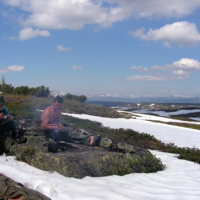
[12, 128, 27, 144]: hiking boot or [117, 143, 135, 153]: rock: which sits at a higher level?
[12, 128, 27, 144]: hiking boot

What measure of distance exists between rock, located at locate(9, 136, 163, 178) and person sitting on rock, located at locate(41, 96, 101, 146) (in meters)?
0.73

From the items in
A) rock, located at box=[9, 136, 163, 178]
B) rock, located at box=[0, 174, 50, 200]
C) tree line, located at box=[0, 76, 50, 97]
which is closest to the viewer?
rock, located at box=[0, 174, 50, 200]

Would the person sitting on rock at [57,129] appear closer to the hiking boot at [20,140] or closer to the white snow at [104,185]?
the hiking boot at [20,140]

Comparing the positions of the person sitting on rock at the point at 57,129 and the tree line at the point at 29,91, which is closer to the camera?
the person sitting on rock at the point at 57,129

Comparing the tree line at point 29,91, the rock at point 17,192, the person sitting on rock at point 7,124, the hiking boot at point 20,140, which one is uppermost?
the tree line at point 29,91

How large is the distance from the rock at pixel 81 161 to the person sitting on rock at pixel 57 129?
727 millimetres

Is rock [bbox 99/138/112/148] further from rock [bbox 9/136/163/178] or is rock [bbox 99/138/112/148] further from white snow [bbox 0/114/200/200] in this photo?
white snow [bbox 0/114/200/200]

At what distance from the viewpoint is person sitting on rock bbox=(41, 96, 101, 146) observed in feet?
25.5

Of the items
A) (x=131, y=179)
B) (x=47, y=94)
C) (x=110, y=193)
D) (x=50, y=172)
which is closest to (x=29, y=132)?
(x=50, y=172)

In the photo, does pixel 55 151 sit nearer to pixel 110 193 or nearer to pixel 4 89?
pixel 110 193

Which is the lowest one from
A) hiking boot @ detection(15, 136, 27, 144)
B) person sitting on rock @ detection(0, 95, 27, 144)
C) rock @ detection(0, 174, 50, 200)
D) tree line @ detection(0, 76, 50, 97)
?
rock @ detection(0, 174, 50, 200)

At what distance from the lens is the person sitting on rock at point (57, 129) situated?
307 inches

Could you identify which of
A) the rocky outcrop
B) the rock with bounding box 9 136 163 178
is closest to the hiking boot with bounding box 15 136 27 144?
the rocky outcrop

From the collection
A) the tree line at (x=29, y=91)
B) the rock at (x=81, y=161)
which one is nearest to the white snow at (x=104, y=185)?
the rock at (x=81, y=161)
